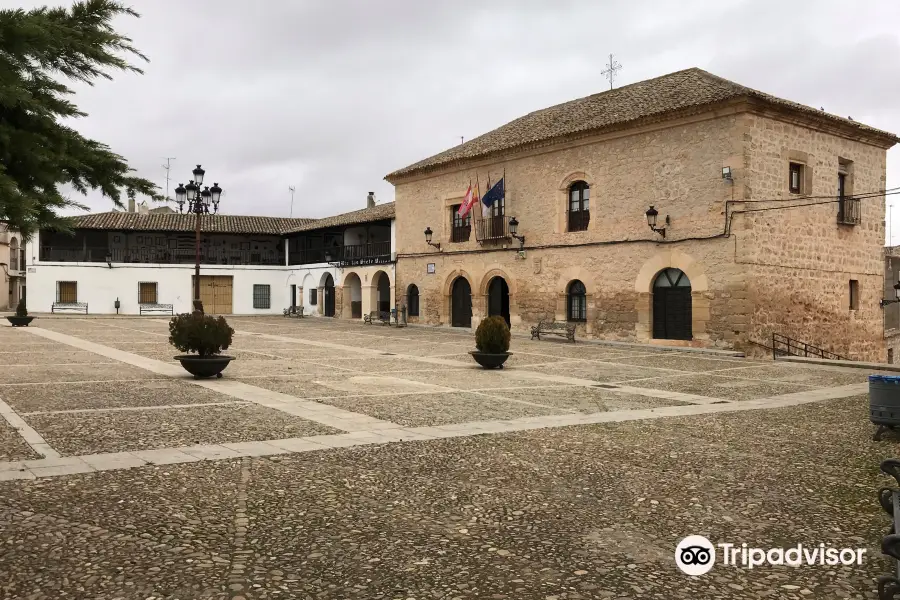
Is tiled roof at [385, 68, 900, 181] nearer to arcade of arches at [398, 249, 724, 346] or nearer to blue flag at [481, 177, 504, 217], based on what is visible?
blue flag at [481, 177, 504, 217]

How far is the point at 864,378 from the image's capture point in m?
12.8

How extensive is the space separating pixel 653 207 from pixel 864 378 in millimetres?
7602

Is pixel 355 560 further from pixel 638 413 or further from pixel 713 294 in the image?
pixel 713 294

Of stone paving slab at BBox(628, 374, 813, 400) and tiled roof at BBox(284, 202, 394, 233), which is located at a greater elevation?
tiled roof at BBox(284, 202, 394, 233)

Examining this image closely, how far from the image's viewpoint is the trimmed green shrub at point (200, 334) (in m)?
11.0

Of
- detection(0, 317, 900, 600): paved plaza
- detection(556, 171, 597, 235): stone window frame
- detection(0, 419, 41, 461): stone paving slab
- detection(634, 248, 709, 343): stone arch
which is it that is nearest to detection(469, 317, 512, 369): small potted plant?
detection(0, 317, 900, 600): paved plaza

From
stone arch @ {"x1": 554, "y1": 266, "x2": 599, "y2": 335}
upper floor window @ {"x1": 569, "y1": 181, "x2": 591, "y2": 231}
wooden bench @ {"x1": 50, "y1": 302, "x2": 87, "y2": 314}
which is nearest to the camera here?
stone arch @ {"x1": 554, "y1": 266, "x2": 599, "y2": 335}

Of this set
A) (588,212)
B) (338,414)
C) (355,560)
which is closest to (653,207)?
(588,212)

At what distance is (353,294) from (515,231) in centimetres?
1318

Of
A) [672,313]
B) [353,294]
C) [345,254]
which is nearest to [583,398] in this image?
[672,313]

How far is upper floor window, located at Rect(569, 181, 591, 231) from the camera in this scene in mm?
21391

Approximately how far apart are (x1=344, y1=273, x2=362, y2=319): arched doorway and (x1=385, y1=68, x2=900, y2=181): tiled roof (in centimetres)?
831

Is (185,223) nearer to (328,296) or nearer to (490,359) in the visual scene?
(328,296)

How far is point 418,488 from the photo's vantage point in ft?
16.4
